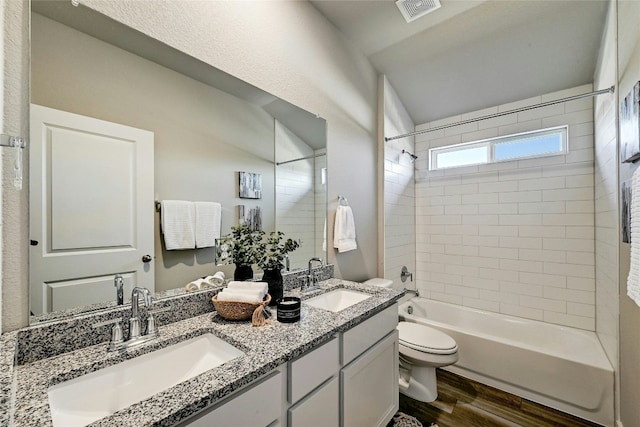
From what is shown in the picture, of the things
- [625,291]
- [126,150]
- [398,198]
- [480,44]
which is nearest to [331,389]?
[126,150]

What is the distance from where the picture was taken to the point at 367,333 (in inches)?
55.4

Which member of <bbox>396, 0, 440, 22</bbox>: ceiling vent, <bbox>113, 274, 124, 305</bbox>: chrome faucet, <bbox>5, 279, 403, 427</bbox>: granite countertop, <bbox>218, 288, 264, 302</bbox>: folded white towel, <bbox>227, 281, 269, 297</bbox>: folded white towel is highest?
<bbox>396, 0, 440, 22</bbox>: ceiling vent

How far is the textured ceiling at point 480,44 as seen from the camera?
197 centimetres

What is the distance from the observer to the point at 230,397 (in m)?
0.77

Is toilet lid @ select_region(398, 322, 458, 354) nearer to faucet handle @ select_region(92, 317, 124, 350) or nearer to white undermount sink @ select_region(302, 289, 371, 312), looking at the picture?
white undermount sink @ select_region(302, 289, 371, 312)

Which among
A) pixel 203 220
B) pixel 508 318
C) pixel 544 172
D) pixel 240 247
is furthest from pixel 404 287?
pixel 203 220

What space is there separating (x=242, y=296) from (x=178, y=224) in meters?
0.45

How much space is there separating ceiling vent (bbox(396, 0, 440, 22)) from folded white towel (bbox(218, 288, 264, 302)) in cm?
216

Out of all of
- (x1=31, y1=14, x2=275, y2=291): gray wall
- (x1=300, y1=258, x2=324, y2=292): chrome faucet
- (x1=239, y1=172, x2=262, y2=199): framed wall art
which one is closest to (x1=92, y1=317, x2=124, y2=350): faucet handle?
(x1=31, y1=14, x2=275, y2=291): gray wall

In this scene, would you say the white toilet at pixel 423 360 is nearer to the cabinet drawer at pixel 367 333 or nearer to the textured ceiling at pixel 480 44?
the cabinet drawer at pixel 367 333

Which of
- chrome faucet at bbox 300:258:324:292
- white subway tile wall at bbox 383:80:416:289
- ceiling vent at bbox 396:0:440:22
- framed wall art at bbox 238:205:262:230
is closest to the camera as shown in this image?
framed wall art at bbox 238:205:262:230

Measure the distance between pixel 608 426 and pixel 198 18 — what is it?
3.39m

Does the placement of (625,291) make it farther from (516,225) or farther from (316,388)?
(316,388)

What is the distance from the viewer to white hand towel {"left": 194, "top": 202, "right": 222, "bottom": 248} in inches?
52.3
